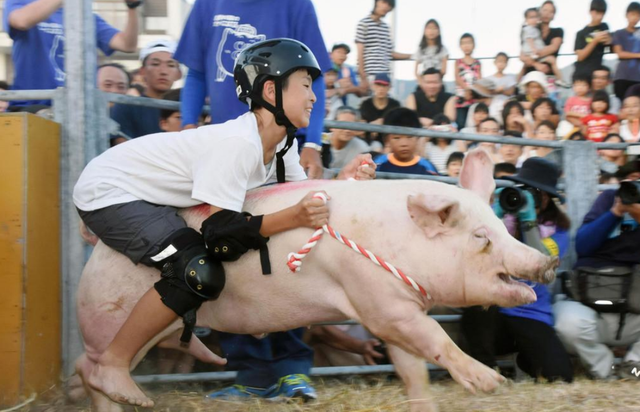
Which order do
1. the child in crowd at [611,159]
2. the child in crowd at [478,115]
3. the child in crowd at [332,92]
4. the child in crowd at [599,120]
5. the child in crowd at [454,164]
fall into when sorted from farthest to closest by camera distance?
the child in crowd at [478,115], the child in crowd at [332,92], the child in crowd at [599,120], the child in crowd at [611,159], the child in crowd at [454,164]

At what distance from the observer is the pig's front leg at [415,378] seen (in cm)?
337

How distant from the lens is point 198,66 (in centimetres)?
438

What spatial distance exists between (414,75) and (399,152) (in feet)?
12.5

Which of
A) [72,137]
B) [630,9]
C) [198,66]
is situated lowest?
[72,137]

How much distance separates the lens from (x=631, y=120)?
25.6 feet

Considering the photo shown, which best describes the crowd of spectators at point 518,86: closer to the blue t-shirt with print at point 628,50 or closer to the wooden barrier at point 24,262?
the blue t-shirt with print at point 628,50

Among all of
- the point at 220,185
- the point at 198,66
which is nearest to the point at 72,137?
the point at 198,66

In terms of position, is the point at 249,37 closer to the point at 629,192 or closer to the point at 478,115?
the point at 629,192

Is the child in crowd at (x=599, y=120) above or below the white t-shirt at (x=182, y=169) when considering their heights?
above

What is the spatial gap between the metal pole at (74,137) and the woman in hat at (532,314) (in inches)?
86.6

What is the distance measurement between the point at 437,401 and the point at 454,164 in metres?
3.06

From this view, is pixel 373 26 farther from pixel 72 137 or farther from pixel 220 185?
pixel 220 185

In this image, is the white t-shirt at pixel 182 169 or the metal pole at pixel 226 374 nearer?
the white t-shirt at pixel 182 169

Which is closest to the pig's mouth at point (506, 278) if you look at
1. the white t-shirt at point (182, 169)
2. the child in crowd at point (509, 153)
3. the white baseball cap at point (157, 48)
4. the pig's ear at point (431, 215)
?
the pig's ear at point (431, 215)
